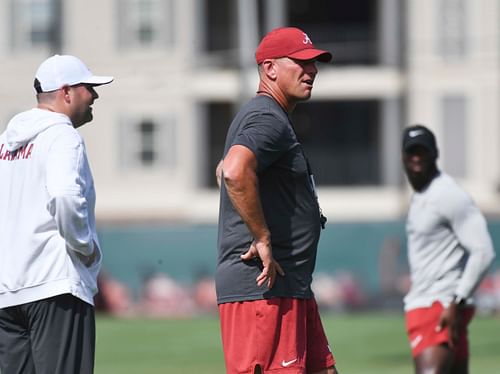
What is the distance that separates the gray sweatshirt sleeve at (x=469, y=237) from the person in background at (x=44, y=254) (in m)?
2.61

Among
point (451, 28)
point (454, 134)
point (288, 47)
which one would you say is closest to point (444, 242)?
point (288, 47)

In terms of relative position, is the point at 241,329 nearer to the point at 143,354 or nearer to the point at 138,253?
the point at 143,354

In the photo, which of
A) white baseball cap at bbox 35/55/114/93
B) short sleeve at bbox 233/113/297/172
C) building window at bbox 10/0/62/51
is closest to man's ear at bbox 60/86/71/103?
white baseball cap at bbox 35/55/114/93

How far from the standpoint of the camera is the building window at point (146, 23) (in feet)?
121

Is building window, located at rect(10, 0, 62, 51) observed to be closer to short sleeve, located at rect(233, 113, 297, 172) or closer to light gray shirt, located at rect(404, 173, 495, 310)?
light gray shirt, located at rect(404, 173, 495, 310)

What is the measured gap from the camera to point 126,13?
121 feet

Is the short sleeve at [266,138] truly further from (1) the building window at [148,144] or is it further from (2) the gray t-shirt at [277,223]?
(1) the building window at [148,144]

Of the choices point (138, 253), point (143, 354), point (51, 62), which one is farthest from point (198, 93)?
point (51, 62)

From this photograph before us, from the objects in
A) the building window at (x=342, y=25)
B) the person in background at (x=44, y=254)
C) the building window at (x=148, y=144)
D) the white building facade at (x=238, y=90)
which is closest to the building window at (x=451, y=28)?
the white building facade at (x=238, y=90)

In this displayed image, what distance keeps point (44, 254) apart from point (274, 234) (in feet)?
3.63

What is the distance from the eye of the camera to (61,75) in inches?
235

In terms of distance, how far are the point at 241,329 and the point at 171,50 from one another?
31553 millimetres

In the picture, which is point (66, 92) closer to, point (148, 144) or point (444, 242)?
point (444, 242)

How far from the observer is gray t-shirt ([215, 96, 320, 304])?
5598 millimetres
